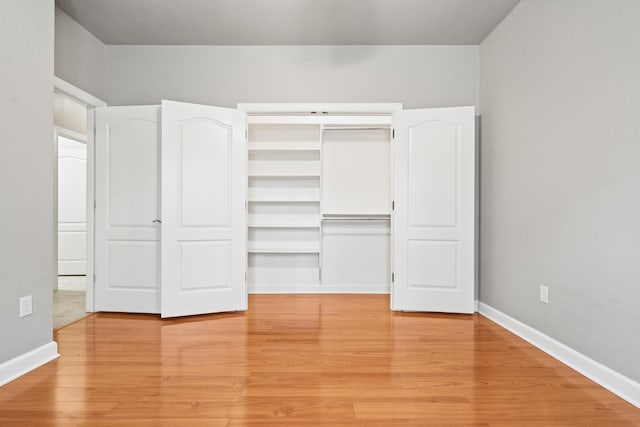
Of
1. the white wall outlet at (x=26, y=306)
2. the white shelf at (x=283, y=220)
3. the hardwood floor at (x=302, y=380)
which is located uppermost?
the white shelf at (x=283, y=220)

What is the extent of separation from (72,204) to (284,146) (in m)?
4.15

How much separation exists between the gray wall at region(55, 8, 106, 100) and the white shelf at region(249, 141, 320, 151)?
5.86ft

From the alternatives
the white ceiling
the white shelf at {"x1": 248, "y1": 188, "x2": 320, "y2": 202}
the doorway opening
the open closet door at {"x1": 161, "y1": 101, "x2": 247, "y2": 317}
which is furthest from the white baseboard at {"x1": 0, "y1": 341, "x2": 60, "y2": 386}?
the doorway opening

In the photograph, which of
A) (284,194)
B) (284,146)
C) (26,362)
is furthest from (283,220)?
(26,362)

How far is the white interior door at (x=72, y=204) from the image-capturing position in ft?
19.3

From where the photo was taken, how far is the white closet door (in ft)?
11.9

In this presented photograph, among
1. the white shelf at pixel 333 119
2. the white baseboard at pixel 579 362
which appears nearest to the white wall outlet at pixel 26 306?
the white shelf at pixel 333 119

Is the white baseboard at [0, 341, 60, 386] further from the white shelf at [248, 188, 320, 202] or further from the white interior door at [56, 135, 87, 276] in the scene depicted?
the white interior door at [56, 135, 87, 276]

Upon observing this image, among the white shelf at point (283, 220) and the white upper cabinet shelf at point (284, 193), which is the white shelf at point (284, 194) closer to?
the white upper cabinet shelf at point (284, 193)

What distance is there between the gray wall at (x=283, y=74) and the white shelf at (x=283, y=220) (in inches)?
57.7

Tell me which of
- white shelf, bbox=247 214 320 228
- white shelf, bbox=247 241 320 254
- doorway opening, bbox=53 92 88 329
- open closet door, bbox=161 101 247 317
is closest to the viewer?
open closet door, bbox=161 101 247 317

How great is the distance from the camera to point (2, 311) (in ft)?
7.05

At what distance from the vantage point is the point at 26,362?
2.28m

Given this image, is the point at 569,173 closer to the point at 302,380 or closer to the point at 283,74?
the point at 302,380
